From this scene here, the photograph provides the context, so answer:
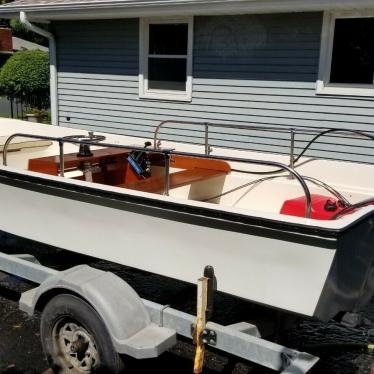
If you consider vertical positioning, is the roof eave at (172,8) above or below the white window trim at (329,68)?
above

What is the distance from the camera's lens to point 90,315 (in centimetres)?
291

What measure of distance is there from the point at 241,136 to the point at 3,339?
533 cm

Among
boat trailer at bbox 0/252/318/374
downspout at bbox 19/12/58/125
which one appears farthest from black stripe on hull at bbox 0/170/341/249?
downspout at bbox 19/12/58/125

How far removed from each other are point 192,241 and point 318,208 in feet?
2.75

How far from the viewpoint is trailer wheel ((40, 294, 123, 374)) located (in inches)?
114

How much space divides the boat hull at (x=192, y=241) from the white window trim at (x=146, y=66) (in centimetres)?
519

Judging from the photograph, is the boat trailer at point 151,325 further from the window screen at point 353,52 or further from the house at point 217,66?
the window screen at point 353,52

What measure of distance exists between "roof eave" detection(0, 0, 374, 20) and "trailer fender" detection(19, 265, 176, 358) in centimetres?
495

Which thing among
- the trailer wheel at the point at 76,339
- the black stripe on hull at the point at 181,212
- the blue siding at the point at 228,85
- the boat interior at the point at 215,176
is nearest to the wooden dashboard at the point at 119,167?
the boat interior at the point at 215,176

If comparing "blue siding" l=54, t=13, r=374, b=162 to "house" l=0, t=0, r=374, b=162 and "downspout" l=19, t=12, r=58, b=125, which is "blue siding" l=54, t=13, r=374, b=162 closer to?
"house" l=0, t=0, r=374, b=162

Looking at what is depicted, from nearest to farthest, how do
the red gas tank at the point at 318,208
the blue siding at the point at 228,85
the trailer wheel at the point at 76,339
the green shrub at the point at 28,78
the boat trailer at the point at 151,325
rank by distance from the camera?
the boat trailer at the point at 151,325
the trailer wheel at the point at 76,339
the red gas tank at the point at 318,208
the blue siding at the point at 228,85
the green shrub at the point at 28,78

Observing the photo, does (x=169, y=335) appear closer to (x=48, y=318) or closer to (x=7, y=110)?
(x=48, y=318)

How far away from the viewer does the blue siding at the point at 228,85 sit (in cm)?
731

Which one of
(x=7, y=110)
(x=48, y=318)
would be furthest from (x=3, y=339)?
(x=7, y=110)
